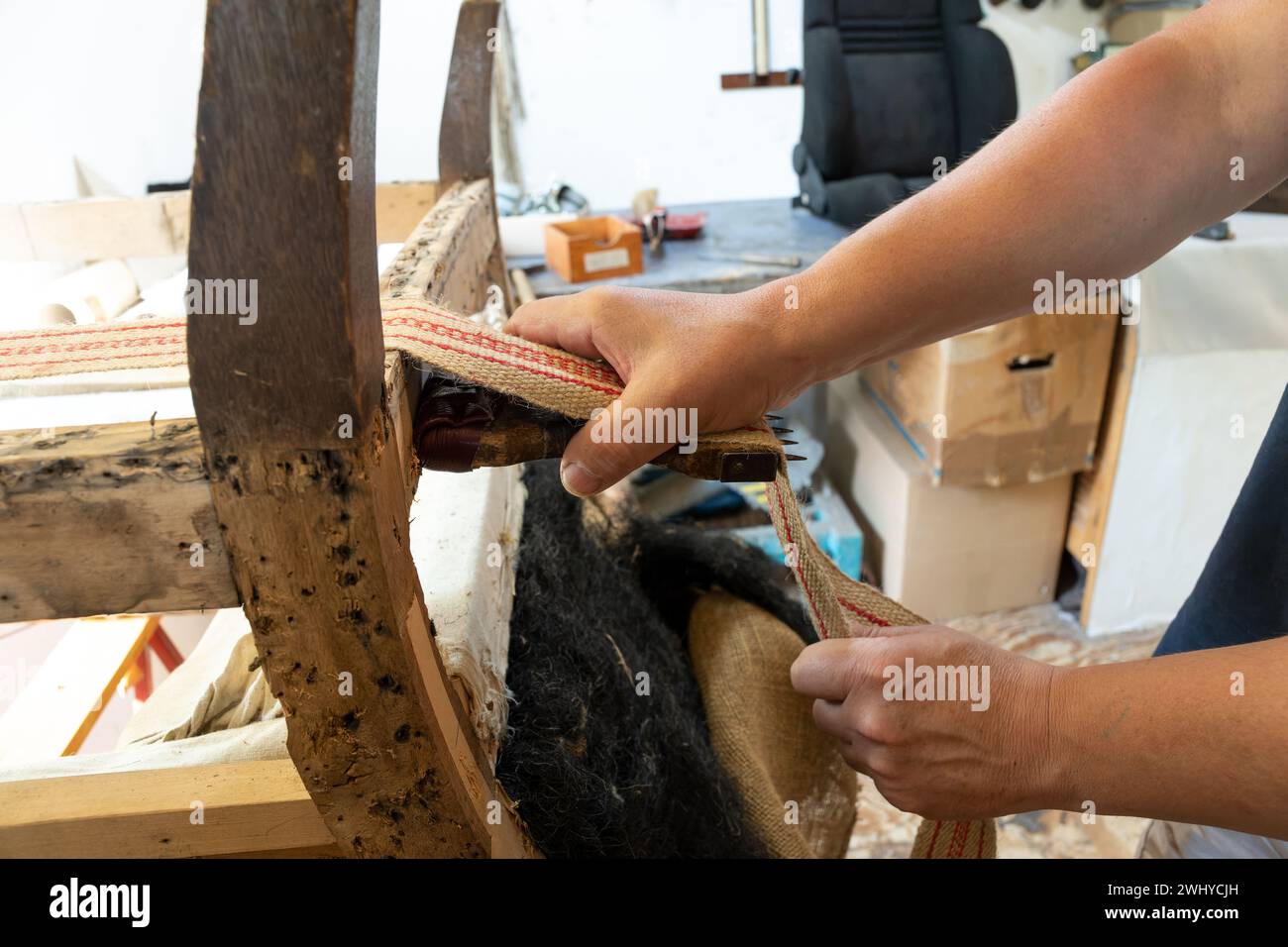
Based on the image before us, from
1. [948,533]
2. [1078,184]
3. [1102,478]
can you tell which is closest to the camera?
[1078,184]

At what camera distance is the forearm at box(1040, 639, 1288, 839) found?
54 cm

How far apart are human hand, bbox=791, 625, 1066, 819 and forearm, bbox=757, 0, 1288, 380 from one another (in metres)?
0.24

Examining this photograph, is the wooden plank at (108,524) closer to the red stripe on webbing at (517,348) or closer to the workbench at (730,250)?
the red stripe on webbing at (517,348)

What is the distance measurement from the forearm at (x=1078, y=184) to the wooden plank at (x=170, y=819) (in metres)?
0.48

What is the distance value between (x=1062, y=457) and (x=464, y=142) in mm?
1505

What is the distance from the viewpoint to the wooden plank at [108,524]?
1.38 feet

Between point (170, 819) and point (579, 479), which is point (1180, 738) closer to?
point (579, 479)

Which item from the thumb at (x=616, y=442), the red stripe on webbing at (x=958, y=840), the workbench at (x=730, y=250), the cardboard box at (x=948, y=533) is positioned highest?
the thumb at (x=616, y=442)

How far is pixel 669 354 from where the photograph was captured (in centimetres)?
61

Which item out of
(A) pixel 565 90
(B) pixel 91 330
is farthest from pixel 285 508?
(A) pixel 565 90

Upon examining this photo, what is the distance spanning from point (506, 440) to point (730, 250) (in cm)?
181

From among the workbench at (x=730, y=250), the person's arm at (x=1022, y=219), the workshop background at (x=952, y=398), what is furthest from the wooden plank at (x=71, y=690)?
the workbench at (x=730, y=250)
